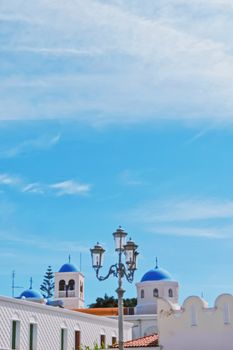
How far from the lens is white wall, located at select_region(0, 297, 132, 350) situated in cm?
3212

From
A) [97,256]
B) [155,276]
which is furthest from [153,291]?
[97,256]

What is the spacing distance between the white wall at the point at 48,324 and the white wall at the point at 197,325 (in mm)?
4848

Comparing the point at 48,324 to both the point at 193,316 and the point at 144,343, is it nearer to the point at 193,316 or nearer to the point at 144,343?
the point at 144,343

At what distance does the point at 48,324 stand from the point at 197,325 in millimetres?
7377

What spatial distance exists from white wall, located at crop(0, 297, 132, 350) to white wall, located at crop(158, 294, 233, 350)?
4.85 meters

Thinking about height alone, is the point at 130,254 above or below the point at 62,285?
below

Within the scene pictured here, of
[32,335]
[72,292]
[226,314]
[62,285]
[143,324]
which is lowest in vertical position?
[32,335]

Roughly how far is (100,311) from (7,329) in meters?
24.3

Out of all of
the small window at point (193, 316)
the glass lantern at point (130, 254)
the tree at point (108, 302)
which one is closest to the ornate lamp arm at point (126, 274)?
the glass lantern at point (130, 254)

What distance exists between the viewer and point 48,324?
1396 inches

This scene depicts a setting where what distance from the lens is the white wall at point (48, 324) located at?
32125mm

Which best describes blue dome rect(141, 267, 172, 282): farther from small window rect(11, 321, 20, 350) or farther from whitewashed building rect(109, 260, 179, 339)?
Result: small window rect(11, 321, 20, 350)

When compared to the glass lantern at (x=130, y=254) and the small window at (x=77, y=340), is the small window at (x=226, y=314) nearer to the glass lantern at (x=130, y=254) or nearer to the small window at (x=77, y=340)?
the small window at (x=77, y=340)

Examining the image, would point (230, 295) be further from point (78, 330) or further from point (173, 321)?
point (78, 330)
